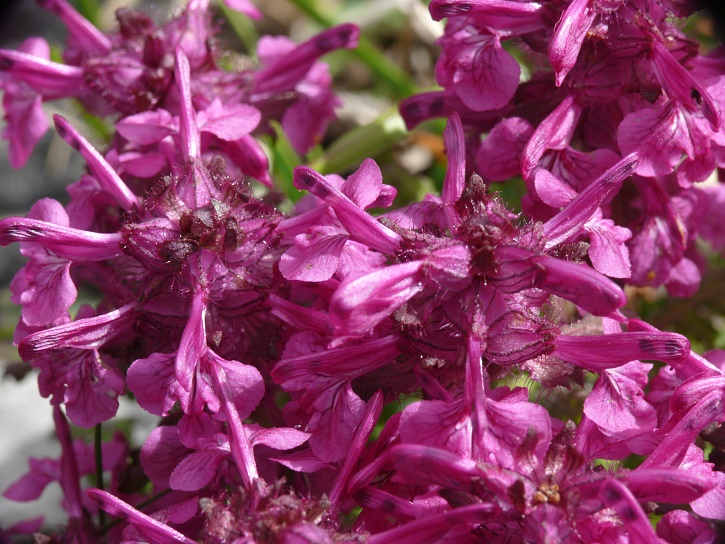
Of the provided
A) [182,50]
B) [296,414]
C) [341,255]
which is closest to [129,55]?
[182,50]

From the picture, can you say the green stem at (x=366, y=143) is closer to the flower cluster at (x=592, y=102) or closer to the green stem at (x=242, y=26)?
the flower cluster at (x=592, y=102)

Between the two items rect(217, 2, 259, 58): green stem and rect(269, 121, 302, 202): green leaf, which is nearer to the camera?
rect(269, 121, 302, 202): green leaf

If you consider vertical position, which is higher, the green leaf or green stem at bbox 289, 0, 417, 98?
green stem at bbox 289, 0, 417, 98

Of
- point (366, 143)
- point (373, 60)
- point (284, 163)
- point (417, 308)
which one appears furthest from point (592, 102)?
point (373, 60)

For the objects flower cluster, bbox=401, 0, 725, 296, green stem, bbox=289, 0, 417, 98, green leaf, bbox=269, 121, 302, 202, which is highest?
flower cluster, bbox=401, 0, 725, 296

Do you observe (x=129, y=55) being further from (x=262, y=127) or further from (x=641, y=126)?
(x=641, y=126)

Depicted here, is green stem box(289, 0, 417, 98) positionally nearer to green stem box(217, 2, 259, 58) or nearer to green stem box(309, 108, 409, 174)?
green stem box(217, 2, 259, 58)

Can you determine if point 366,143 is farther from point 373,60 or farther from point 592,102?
point 592,102

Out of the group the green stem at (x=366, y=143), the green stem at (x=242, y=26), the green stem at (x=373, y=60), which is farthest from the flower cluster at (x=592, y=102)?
the green stem at (x=242, y=26)

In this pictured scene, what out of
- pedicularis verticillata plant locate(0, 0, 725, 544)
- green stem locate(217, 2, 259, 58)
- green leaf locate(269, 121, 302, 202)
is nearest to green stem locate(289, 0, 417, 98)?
green stem locate(217, 2, 259, 58)
